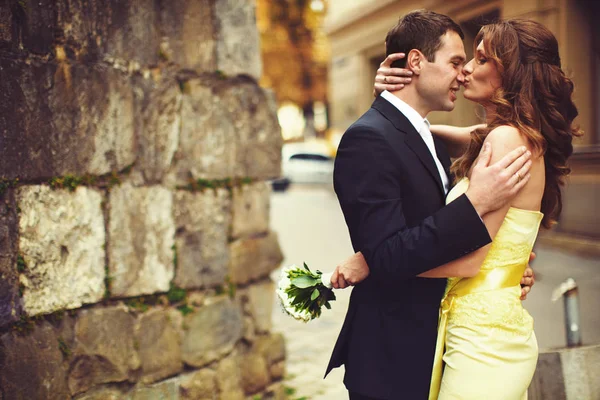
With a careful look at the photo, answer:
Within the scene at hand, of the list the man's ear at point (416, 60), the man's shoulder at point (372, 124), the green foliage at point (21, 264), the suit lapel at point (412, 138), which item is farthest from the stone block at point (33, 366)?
the man's ear at point (416, 60)

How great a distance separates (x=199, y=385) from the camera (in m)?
3.48

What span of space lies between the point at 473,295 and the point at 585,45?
332 inches

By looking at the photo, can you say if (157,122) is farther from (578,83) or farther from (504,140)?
(578,83)

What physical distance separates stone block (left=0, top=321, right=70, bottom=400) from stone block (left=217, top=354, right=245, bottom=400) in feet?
3.25

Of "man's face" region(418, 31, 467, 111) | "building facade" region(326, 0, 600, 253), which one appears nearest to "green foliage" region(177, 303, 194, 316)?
"man's face" region(418, 31, 467, 111)

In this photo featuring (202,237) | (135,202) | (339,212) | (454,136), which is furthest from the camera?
(339,212)

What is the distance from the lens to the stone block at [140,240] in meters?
3.04

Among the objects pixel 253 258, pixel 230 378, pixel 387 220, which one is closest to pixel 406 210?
pixel 387 220

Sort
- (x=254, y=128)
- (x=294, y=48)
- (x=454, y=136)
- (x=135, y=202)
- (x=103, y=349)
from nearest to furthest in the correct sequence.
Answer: (x=454, y=136), (x=103, y=349), (x=135, y=202), (x=254, y=128), (x=294, y=48)

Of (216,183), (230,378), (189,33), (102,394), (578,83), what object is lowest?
(230,378)

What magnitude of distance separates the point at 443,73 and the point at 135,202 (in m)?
1.67

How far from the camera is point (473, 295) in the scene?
2.10 metres

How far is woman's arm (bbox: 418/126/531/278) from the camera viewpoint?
1.98m

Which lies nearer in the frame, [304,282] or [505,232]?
[505,232]
